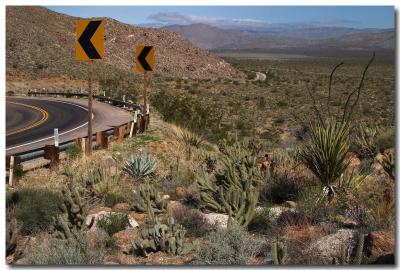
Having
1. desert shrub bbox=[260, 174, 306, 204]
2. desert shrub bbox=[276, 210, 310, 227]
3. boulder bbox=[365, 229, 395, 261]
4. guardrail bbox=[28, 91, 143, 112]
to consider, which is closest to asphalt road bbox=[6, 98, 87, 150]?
guardrail bbox=[28, 91, 143, 112]

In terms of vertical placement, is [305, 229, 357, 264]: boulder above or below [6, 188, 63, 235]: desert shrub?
above

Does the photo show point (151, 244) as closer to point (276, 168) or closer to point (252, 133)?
point (276, 168)

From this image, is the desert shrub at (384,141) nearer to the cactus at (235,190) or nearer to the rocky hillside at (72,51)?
the cactus at (235,190)

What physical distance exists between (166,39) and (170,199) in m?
86.3

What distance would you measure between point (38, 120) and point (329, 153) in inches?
772

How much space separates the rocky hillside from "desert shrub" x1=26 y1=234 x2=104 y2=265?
51.5 m

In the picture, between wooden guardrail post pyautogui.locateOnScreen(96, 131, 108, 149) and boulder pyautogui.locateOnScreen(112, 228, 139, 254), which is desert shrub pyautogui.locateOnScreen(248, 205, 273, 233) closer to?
boulder pyautogui.locateOnScreen(112, 228, 139, 254)

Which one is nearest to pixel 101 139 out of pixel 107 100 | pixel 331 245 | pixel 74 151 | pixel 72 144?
pixel 72 144

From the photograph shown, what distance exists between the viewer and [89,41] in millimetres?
10594

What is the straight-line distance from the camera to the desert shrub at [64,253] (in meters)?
5.35

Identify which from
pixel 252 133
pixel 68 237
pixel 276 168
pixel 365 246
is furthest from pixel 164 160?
pixel 252 133

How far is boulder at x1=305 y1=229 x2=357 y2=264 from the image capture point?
5471mm

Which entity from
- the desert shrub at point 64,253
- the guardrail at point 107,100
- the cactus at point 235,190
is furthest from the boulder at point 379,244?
the guardrail at point 107,100

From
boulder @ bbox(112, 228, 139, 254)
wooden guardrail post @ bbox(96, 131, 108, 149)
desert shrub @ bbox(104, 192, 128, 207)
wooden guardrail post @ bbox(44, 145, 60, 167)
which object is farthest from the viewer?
wooden guardrail post @ bbox(96, 131, 108, 149)
